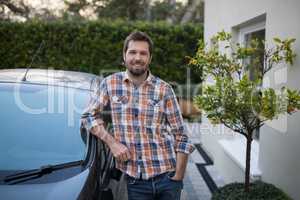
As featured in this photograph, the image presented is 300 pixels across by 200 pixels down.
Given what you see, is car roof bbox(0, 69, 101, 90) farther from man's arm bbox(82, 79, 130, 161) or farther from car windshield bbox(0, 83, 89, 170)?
man's arm bbox(82, 79, 130, 161)

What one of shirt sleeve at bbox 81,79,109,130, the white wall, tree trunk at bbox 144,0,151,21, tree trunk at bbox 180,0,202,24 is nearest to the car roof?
shirt sleeve at bbox 81,79,109,130

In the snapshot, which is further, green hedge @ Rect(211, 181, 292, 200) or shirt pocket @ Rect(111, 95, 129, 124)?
green hedge @ Rect(211, 181, 292, 200)

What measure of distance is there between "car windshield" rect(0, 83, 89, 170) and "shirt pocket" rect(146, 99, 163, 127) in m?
0.53

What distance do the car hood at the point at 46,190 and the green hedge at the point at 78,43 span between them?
805cm

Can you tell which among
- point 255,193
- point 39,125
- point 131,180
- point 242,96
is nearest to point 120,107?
point 131,180

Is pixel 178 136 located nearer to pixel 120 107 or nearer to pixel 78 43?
pixel 120 107

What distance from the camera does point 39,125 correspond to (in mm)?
A: 2613

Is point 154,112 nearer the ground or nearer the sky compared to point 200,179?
nearer the sky

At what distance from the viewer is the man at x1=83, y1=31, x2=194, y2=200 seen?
229 centimetres

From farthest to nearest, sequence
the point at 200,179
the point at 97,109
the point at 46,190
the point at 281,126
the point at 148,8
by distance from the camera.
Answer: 1. the point at 148,8
2. the point at 200,179
3. the point at 281,126
4. the point at 97,109
5. the point at 46,190

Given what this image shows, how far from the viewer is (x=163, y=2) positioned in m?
20.6

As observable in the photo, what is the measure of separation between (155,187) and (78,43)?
8.22 m

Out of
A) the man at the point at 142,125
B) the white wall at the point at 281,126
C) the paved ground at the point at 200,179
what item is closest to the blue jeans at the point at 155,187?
the man at the point at 142,125

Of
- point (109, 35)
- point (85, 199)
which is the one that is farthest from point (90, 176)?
point (109, 35)
